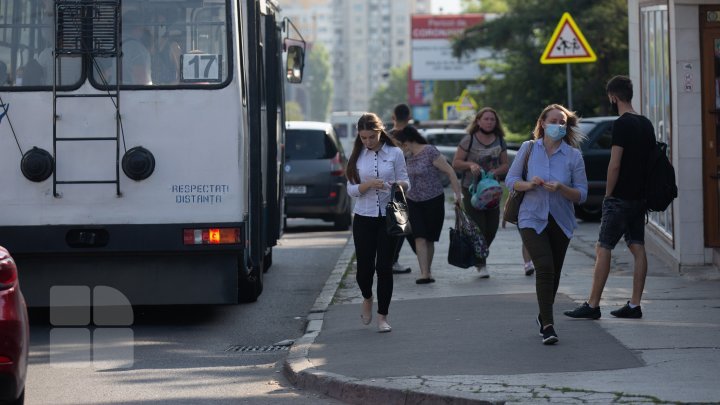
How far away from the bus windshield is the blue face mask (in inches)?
110

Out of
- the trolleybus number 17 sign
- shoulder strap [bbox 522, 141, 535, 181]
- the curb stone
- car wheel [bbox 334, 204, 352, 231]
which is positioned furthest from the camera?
car wheel [bbox 334, 204, 352, 231]

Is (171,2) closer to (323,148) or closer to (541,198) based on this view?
(541,198)

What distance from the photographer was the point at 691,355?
883cm

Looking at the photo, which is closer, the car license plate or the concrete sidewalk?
the concrete sidewalk

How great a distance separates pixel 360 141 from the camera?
1063 centimetres

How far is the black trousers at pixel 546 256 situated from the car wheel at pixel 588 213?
1231 cm

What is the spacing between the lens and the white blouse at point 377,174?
10.4m

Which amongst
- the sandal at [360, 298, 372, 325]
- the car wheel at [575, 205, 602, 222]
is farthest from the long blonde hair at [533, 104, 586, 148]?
the car wheel at [575, 205, 602, 222]

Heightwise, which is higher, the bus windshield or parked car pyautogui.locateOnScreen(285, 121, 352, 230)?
the bus windshield

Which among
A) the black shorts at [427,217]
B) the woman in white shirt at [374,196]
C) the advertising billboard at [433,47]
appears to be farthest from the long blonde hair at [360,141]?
Result: the advertising billboard at [433,47]

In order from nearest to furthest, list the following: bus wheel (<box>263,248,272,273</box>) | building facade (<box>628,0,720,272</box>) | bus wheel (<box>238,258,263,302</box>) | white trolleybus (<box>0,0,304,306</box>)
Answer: white trolleybus (<box>0,0,304,306</box>) < bus wheel (<box>238,258,263,302</box>) < building facade (<box>628,0,720,272</box>) < bus wheel (<box>263,248,272,273</box>)

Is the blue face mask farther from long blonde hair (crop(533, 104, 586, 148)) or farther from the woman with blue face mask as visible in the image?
long blonde hair (crop(533, 104, 586, 148))

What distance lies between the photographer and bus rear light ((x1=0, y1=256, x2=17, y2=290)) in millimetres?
6988

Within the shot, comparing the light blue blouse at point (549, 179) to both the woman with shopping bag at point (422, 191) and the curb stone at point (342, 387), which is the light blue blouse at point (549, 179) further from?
the woman with shopping bag at point (422, 191)
